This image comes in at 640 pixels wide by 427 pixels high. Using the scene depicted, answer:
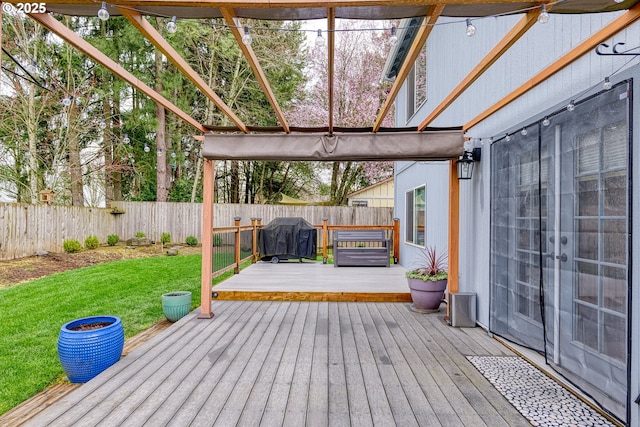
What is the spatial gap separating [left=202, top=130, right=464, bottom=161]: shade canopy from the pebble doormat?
2071 millimetres

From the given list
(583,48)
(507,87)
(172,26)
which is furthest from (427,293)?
(172,26)

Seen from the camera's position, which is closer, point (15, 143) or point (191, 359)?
point (191, 359)

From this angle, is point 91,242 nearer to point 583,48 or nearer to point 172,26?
point 172,26

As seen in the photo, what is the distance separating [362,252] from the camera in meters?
7.71

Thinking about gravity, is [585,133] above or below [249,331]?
above

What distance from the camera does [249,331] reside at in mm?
3744

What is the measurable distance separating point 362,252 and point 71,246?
7.85 metres

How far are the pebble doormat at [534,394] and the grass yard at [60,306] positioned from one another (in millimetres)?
3594

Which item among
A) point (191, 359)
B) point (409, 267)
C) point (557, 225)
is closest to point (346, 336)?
point (191, 359)

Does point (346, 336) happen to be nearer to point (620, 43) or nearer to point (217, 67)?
point (620, 43)

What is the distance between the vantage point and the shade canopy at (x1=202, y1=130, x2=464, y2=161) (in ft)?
11.9

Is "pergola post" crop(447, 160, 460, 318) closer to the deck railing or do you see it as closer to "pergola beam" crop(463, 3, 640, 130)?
"pergola beam" crop(463, 3, 640, 130)

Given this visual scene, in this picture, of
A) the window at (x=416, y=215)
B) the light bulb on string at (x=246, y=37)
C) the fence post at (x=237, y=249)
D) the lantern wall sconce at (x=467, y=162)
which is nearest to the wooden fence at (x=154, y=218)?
the window at (x=416, y=215)

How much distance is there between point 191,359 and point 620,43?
380 centimetres
